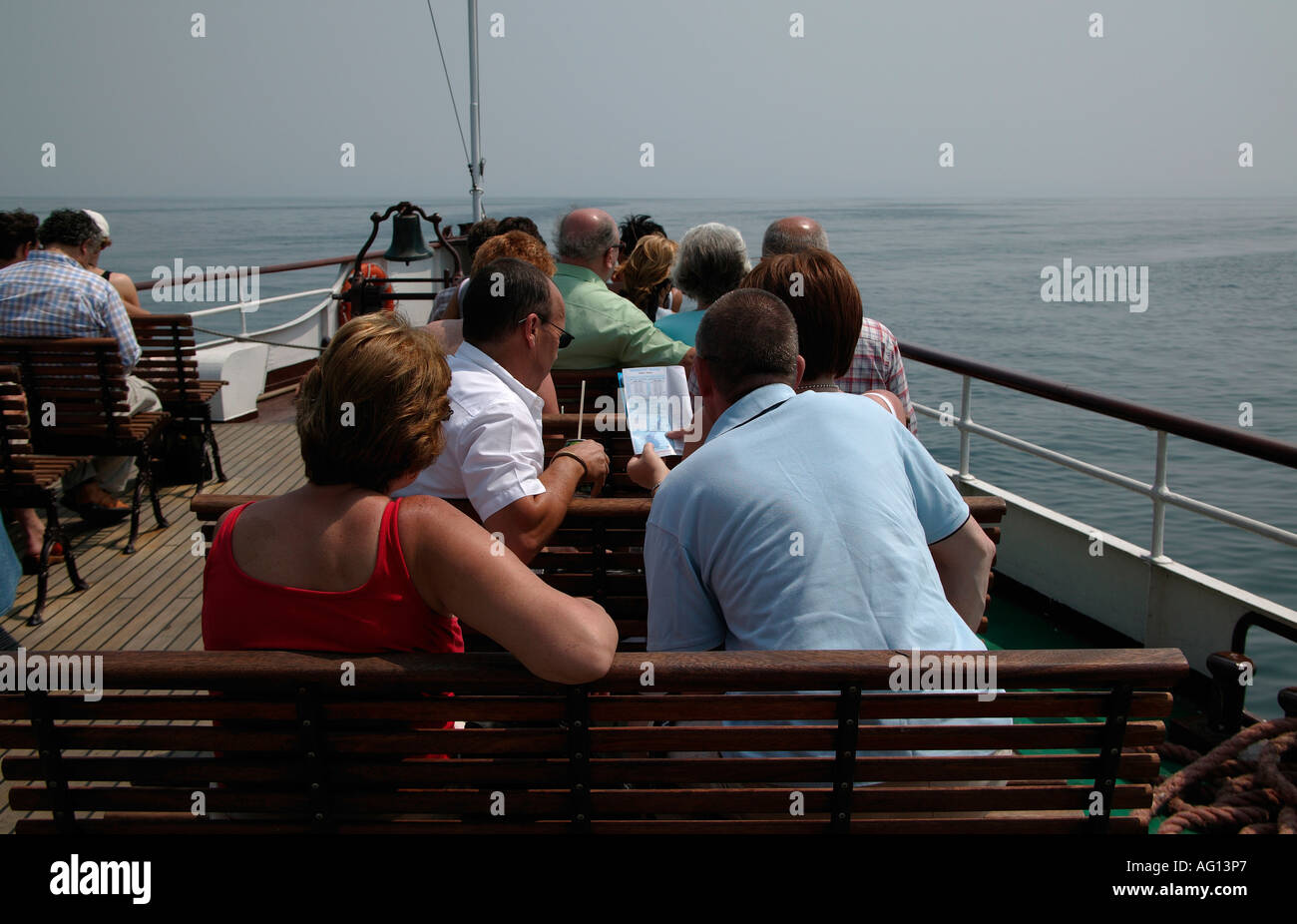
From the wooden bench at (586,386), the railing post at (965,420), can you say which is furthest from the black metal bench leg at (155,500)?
the railing post at (965,420)

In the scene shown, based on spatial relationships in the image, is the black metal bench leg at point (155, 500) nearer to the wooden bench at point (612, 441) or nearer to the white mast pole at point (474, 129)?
the wooden bench at point (612, 441)

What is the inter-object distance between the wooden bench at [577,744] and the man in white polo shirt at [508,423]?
0.61 metres

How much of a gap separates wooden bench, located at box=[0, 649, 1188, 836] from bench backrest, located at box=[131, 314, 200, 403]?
3820 millimetres

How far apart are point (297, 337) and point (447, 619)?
9544mm

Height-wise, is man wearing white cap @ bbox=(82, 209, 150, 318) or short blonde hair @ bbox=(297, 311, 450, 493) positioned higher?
man wearing white cap @ bbox=(82, 209, 150, 318)

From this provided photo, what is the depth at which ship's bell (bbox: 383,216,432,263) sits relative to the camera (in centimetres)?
884

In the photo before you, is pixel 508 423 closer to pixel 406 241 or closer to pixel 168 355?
pixel 168 355

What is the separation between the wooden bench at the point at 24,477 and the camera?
362 centimetres

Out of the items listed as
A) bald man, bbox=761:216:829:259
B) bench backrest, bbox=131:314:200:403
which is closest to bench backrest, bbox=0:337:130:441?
bench backrest, bbox=131:314:200:403

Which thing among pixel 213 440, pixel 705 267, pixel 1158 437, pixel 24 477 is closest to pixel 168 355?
pixel 213 440

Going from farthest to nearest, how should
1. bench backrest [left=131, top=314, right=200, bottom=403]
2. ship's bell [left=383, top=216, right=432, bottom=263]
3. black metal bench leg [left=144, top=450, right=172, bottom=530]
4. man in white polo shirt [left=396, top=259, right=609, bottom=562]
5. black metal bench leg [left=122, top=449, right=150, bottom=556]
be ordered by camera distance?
ship's bell [left=383, top=216, right=432, bottom=263] < bench backrest [left=131, top=314, right=200, bottom=403] < black metal bench leg [left=144, top=450, right=172, bottom=530] < black metal bench leg [left=122, top=449, right=150, bottom=556] < man in white polo shirt [left=396, top=259, right=609, bottom=562]

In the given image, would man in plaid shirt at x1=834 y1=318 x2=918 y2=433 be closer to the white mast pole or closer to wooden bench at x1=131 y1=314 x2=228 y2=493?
wooden bench at x1=131 y1=314 x2=228 y2=493
